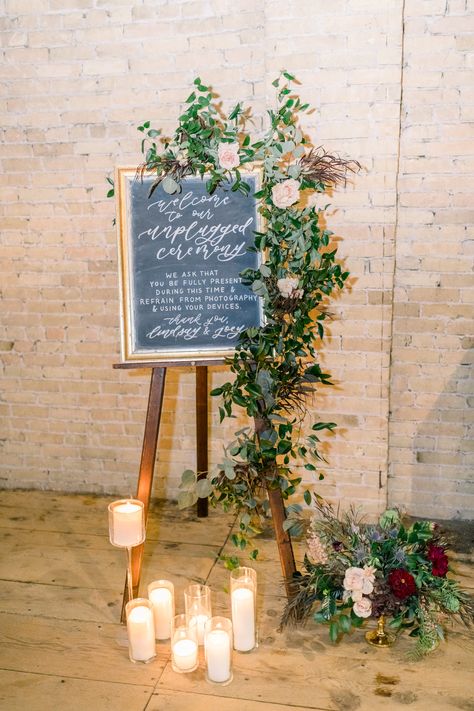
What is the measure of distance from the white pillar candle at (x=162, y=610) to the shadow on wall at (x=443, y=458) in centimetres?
122

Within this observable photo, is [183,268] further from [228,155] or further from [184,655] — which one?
[184,655]

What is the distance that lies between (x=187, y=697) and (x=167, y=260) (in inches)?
52.3

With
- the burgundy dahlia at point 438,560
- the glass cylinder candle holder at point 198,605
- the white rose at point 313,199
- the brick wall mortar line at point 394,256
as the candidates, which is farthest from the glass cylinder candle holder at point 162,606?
the white rose at point 313,199

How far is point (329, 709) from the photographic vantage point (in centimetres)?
193

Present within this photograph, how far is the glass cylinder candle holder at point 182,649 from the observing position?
6.81 feet

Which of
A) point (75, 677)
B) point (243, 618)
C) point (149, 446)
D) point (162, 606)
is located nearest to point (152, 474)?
point (149, 446)

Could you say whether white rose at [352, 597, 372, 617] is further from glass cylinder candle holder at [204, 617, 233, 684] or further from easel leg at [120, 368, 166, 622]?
easel leg at [120, 368, 166, 622]

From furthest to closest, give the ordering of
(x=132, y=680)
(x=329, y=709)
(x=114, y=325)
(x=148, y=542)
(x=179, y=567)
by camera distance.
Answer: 1. (x=114, y=325)
2. (x=148, y=542)
3. (x=179, y=567)
4. (x=132, y=680)
5. (x=329, y=709)

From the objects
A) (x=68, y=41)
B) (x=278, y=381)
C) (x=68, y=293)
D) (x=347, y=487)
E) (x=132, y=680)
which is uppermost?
(x=68, y=41)

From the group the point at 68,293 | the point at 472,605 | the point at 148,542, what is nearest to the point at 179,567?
the point at 148,542

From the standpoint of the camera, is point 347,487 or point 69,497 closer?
point 347,487

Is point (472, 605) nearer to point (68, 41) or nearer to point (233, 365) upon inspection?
point (233, 365)

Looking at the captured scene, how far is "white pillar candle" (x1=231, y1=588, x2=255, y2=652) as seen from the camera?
7.00 feet

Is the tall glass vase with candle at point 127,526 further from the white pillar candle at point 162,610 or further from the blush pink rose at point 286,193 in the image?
the blush pink rose at point 286,193
